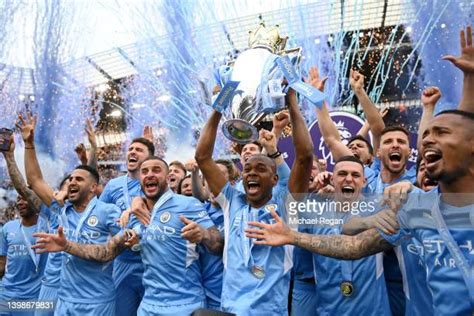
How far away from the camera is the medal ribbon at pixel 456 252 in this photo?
1.95m

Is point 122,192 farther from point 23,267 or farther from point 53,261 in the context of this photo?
point 23,267

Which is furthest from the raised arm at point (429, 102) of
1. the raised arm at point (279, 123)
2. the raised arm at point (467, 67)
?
the raised arm at point (279, 123)

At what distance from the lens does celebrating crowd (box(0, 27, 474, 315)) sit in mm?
2170

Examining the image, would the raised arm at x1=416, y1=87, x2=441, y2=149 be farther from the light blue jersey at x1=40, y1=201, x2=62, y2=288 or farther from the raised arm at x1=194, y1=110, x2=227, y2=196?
the light blue jersey at x1=40, y1=201, x2=62, y2=288

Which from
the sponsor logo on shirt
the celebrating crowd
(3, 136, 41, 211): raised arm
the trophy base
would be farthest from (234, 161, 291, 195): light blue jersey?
(3, 136, 41, 211): raised arm

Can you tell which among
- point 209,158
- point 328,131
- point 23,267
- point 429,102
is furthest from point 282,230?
point 23,267

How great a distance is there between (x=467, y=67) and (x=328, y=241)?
47.9 inches

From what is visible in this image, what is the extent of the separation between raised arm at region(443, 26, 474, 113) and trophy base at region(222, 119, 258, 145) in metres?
1.15

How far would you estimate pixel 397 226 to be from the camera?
7.71 feet

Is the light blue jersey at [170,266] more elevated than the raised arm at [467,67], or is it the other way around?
the raised arm at [467,67]

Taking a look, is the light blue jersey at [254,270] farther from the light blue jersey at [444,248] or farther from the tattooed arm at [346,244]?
the light blue jersey at [444,248]

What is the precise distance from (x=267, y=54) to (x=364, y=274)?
4.62 ft

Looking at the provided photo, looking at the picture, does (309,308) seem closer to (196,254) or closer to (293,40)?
(196,254)

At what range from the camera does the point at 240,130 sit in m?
2.91
